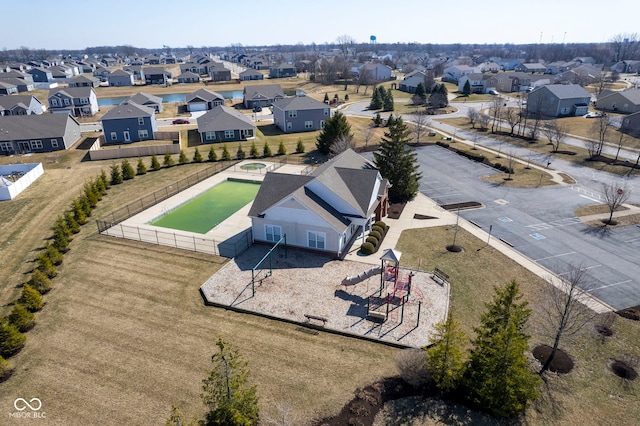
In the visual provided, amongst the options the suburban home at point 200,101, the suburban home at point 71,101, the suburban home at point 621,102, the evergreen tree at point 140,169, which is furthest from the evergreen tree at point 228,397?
the suburban home at point 621,102

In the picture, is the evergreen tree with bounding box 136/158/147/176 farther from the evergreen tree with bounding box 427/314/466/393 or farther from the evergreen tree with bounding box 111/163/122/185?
the evergreen tree with bounding box 427/314/466/393

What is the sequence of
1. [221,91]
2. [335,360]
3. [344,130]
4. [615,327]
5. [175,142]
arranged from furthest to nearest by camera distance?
[221,91] → [175,142] → [344,130] → [615,327] → [335,360]

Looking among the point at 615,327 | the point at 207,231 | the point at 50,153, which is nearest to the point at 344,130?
the point at 207,231

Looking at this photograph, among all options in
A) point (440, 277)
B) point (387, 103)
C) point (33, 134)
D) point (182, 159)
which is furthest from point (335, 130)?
point (33, 134)

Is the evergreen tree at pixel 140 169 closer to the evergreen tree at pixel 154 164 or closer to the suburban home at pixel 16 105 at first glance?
the evergreen tree at pixel 154 164

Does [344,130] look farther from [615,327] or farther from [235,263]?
[615,327]

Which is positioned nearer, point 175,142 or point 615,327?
point 615,327

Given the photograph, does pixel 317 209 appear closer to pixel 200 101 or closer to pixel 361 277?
pixel 361 277
